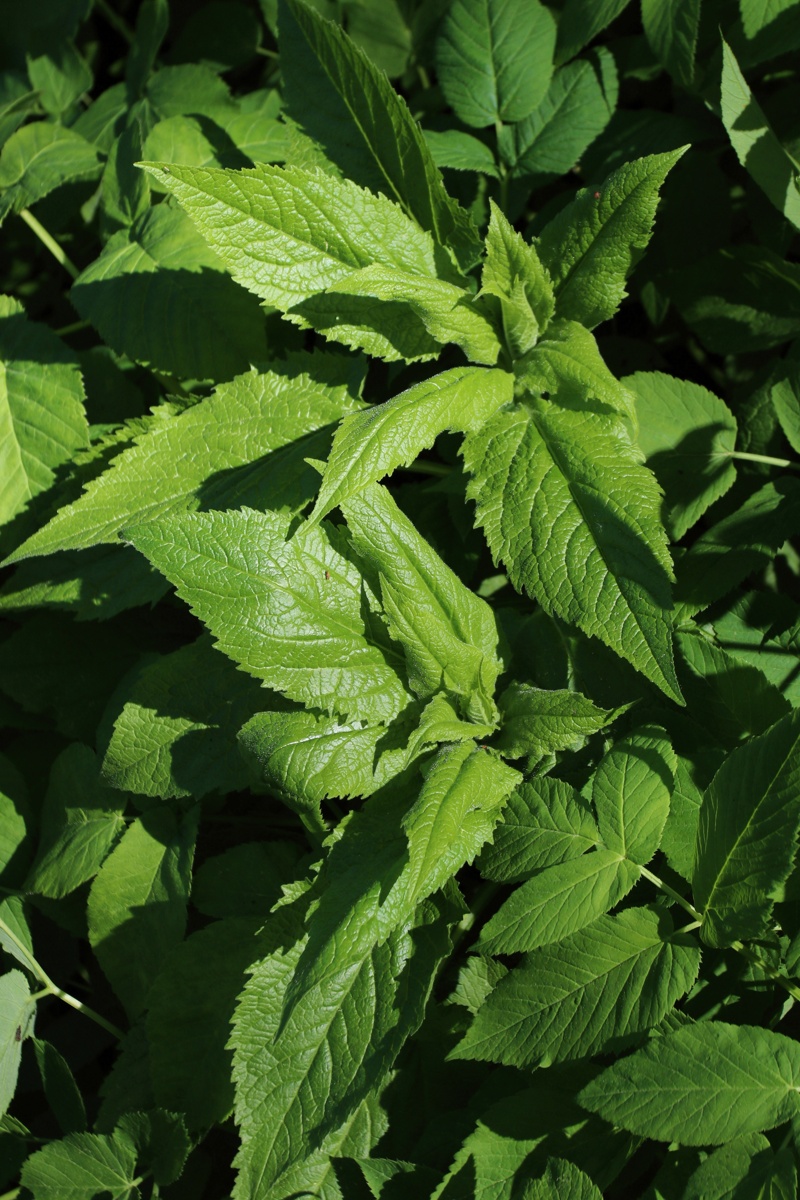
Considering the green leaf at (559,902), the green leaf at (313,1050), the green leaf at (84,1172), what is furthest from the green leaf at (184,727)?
the green leaf at (84,1172)

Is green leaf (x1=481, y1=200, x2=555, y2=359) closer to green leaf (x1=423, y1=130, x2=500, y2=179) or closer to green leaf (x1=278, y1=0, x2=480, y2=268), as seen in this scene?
green leaf (x1=278, y1=0, x2=480, y2=268)

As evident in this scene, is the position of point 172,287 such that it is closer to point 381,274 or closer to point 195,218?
point 195,218

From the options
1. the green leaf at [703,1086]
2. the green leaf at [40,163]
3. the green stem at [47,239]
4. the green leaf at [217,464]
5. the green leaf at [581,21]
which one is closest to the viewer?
the green leaf at [703,1086]

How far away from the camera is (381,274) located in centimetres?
179

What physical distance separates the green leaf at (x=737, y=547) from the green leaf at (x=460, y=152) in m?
1.00

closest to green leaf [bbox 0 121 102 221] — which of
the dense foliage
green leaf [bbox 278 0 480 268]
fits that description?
the dense foliage

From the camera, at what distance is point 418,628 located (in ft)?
5.86

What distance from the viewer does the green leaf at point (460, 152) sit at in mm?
2361

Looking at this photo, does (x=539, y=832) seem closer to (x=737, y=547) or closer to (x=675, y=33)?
(x=737, y=547)

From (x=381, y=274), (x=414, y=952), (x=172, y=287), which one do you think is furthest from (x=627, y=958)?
(x=172, y=287)

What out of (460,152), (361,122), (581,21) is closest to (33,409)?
(361,122)

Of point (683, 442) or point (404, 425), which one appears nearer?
point (404, 425)

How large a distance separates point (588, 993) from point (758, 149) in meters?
1.69

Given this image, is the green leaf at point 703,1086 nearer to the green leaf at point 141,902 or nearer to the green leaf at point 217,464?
the green leaf at point 141,902
